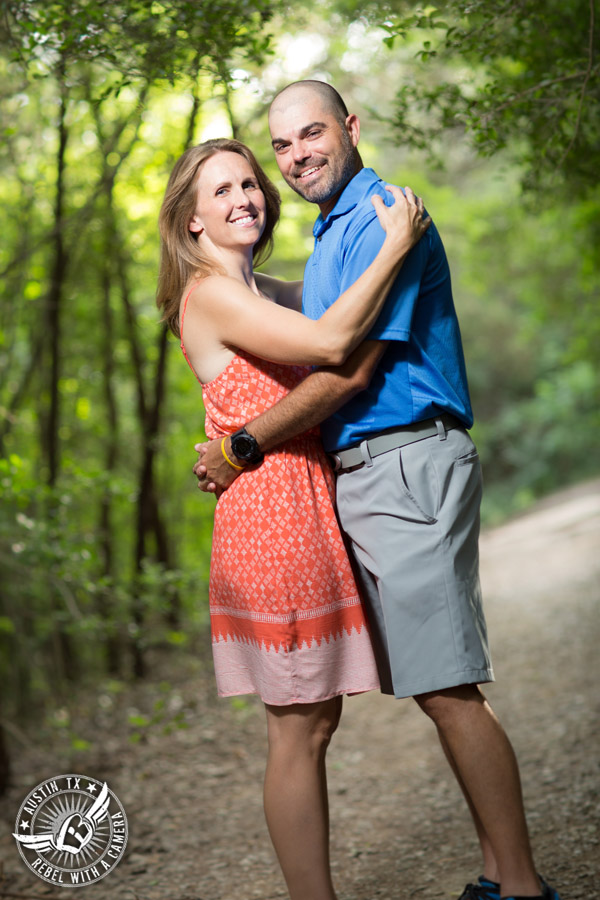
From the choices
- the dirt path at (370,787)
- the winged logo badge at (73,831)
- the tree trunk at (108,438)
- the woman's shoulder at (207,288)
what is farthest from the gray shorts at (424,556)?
the tree trunk at (108,438)

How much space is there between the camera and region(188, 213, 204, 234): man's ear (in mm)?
2303

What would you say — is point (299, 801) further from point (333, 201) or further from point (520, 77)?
point (520, 77)

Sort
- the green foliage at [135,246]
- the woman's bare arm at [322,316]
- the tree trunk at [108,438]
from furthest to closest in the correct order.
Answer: the tree trunk at [108,438] < the green foliage at [135,246] < the woman's bare arm at [322,316]

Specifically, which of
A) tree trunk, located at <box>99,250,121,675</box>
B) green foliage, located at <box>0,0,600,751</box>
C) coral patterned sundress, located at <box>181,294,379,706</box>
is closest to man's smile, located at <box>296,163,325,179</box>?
coral patterned sundress, located at <box>181,294,379,706</box>

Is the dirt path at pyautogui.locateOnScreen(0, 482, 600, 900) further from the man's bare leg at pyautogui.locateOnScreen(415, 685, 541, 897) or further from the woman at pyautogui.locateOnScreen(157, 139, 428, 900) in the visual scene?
the woman at pyautogui.locateOnScreen(157, 139, 428, 900)

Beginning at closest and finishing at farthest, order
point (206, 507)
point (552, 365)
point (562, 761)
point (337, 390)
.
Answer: point (337, 390) → point (562, 761) → point (206, 507) → point (552, 365)

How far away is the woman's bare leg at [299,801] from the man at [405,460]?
0.27m

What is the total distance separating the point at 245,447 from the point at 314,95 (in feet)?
3.06

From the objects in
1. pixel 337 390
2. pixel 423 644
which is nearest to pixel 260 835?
pixel 423 644

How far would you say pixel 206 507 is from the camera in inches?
340

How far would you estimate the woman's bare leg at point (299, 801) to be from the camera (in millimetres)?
2121

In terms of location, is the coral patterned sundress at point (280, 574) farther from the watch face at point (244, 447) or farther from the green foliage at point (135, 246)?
the green foliage at point (135, 246)

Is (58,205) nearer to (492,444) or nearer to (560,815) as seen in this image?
(560,815)

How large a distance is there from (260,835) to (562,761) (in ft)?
4.59
